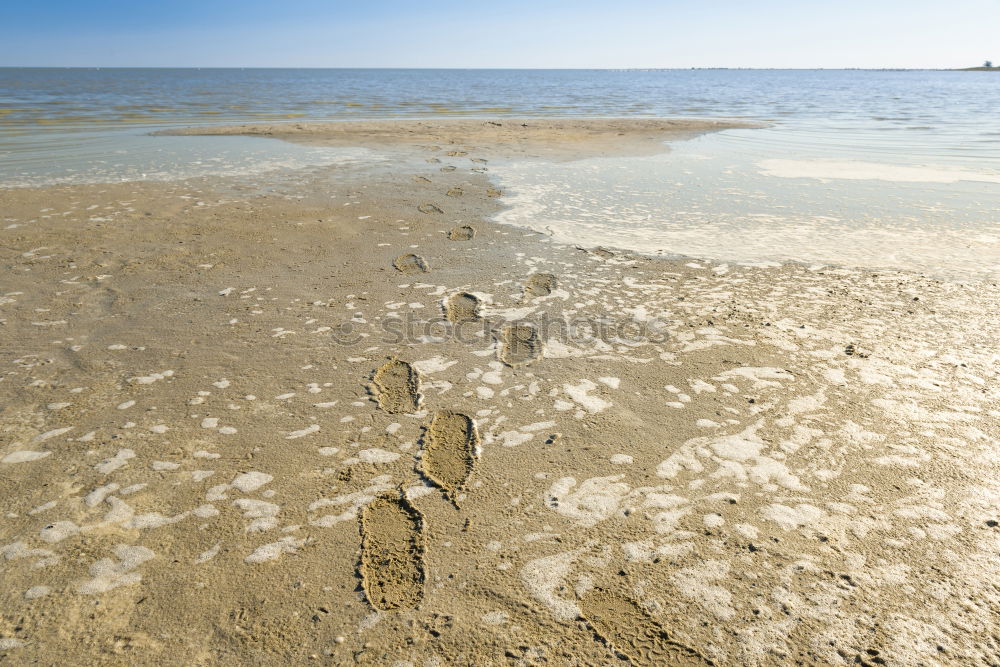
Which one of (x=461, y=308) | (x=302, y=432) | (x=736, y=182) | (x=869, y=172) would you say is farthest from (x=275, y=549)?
(x=869, y=172)

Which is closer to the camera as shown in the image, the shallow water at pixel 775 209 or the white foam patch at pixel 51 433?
the white foam patch at pixel 51 433

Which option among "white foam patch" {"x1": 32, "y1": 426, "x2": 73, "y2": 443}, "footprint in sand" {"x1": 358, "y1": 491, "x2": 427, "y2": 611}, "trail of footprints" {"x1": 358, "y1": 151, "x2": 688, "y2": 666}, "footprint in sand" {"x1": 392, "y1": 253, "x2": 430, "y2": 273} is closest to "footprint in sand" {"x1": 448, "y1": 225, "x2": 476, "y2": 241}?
"footprint in sand" {"x1": 392, "y1": 253, "x2": 430, "y2": 273}

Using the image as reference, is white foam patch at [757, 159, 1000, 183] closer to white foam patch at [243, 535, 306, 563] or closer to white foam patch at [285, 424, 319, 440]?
white foam patch at [285, 424, 319, 440]

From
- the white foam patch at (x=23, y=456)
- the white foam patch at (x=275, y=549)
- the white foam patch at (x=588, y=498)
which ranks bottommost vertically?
the white foam patch at (x=588, y=498)

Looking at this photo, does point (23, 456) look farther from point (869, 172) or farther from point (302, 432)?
point (869, 172)

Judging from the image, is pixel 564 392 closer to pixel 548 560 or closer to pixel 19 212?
pixel 548 560

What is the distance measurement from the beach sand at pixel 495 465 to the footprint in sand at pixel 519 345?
0.05 m

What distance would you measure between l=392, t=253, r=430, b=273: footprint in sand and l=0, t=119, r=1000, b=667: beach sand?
0.06 meters

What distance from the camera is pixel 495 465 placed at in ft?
8.93

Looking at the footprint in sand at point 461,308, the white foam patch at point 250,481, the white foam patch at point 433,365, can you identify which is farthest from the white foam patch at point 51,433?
the footprint in sand at point 461,308

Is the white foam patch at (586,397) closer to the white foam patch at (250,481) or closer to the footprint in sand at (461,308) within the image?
the footprint in sand at (461,308)

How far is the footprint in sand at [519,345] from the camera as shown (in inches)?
146

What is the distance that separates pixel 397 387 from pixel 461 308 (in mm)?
1230

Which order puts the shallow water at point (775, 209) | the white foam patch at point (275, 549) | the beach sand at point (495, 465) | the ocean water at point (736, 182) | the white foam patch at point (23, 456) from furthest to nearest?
the ocean water at point (736, 182), the shallow water at point (775, 209), the white foam patch at point (23, 456), the white foam patch at point (275, 549), the beach sand at point (495, 465)
